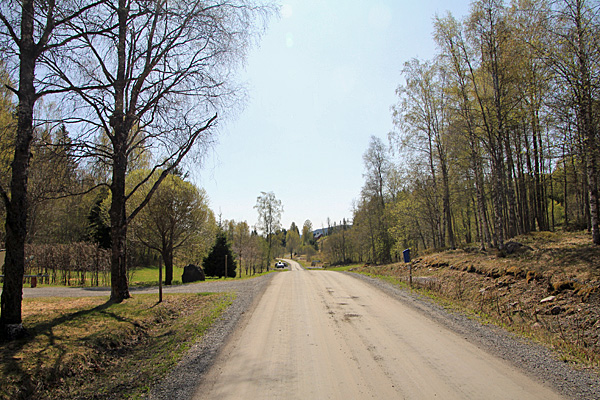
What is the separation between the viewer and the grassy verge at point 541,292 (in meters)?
6.58

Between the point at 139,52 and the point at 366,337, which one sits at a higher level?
the point at 139,52

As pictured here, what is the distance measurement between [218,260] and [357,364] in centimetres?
3244

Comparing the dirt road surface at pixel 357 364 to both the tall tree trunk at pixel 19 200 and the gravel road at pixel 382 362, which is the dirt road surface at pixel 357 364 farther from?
the tall tree trunk at pixel 19 200

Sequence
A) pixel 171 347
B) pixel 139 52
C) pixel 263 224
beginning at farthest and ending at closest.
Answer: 1. pixel 263 224
2. pixel 139 52
3. pixel 171 347

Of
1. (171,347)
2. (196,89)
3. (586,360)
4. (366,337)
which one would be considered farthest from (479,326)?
(196,89)

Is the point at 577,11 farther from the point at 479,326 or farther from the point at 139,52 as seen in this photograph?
the point at 139,52

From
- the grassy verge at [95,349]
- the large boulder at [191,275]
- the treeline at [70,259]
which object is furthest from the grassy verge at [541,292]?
the treeline at [70,259]

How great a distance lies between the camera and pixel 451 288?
12578mm

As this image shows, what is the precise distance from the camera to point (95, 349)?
19.6 feet

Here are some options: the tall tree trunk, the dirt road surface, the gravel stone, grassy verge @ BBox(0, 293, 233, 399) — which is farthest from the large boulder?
the gravel stone

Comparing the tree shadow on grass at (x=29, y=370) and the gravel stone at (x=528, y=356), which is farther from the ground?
the tree shadow on grass at (x=29, y=370)

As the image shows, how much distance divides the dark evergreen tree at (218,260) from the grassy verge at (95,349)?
26287 mm

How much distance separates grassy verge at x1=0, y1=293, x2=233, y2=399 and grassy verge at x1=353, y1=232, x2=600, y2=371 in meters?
7.05

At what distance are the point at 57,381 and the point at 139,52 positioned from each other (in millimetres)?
8717
